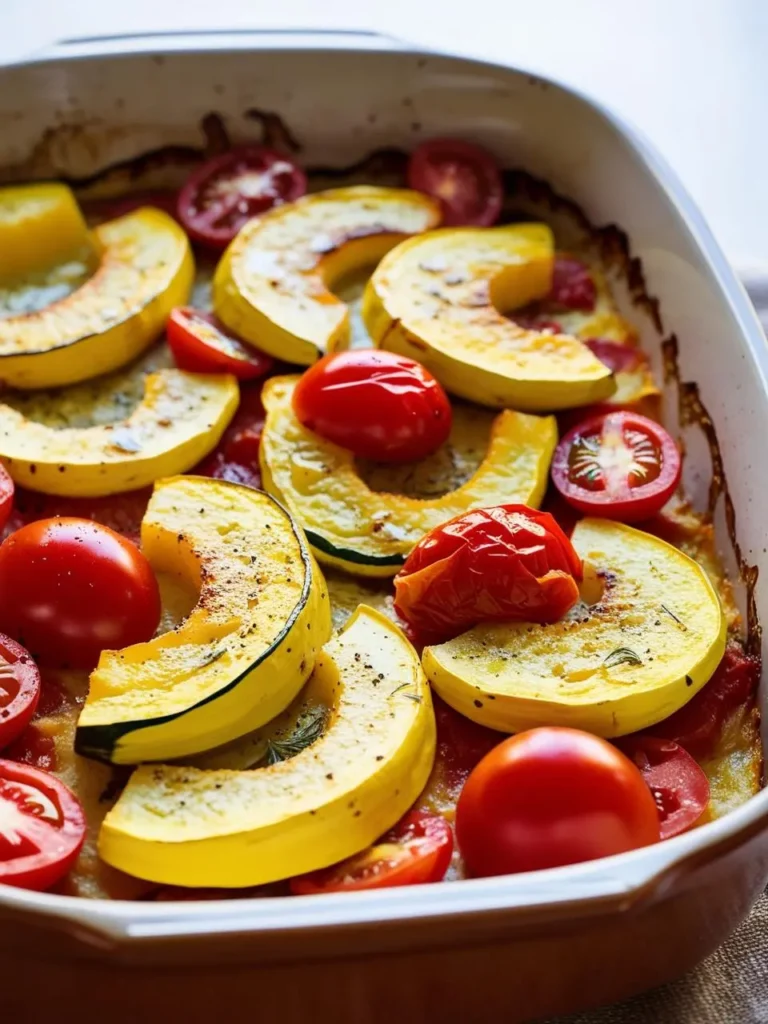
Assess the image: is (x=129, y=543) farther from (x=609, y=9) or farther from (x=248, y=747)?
(x=609, y=9)

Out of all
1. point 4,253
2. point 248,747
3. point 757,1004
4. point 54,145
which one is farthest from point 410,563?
point 54,145

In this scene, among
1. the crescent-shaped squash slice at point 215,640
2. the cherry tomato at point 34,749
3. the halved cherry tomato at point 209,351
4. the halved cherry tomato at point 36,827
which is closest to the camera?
the halved cherry tomato at point 36,827

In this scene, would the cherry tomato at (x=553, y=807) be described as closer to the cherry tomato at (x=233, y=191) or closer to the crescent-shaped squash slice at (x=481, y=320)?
the crescent-shaped squash slice at (x=481, y=320)

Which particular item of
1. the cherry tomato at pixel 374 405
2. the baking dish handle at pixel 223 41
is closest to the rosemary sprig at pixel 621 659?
the cherry tomato at pixel 374 405

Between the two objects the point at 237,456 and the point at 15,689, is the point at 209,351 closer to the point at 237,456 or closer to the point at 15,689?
the point at 237,456

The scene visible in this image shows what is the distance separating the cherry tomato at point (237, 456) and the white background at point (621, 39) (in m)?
2.22

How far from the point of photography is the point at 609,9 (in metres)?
5.22

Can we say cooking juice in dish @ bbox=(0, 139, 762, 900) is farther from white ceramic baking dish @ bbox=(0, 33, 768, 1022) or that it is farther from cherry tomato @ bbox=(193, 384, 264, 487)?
white ceramic baking dish @ bbox=(0, 33, 768, 1022)

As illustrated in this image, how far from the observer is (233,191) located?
380 centimetres

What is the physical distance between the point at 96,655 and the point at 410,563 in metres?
0.67

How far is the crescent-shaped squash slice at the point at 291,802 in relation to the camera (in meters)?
2.14

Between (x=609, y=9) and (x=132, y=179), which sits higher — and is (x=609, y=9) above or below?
above

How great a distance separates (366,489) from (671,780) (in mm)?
953

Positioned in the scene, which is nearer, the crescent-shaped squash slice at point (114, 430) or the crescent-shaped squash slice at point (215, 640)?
the crescent-shaped squash slice at point (215, 640)
